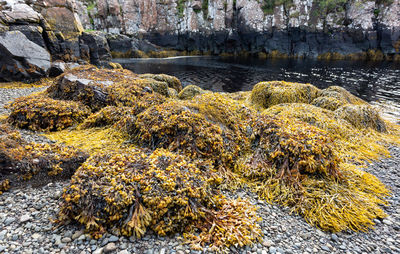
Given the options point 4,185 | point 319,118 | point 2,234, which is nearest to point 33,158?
point 4,185

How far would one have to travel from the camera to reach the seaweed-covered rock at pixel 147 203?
2934 millimetres

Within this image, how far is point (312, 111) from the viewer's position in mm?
7711

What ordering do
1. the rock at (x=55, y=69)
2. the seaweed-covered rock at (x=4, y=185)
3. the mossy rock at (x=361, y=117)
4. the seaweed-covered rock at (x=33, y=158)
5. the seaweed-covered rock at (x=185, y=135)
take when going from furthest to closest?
the rock at (x=55, y=69), the mossy rock at (x=361, y=117), the seaweed-covered rock at (x=185, y=135), the seaweed-covered rock at (x=33, y=158), the seaweed-covered rock at (x=4, y=185)

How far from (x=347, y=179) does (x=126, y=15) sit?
51.9 metres

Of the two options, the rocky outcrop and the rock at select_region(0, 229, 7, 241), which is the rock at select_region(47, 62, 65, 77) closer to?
the rocky outcrop

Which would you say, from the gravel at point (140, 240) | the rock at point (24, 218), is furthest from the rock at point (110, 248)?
the rock at point (24, 218)

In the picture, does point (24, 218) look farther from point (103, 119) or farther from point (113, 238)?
point (103, 119)

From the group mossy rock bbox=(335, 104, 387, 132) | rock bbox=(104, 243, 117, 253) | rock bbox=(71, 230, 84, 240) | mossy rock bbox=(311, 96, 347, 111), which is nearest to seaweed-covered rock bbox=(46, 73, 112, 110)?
rock bbox=(71, 230, 84, 240)

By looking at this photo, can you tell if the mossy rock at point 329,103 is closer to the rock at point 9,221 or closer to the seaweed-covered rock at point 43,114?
the seaweed-covered rock at point 43,114

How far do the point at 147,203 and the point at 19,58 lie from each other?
12.3m

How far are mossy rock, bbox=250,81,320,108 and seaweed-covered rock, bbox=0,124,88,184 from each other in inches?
333

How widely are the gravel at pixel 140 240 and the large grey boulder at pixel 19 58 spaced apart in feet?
34.0

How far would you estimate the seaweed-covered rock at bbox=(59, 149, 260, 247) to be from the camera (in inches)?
115

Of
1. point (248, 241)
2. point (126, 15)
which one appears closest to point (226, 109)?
point (248, 241)
